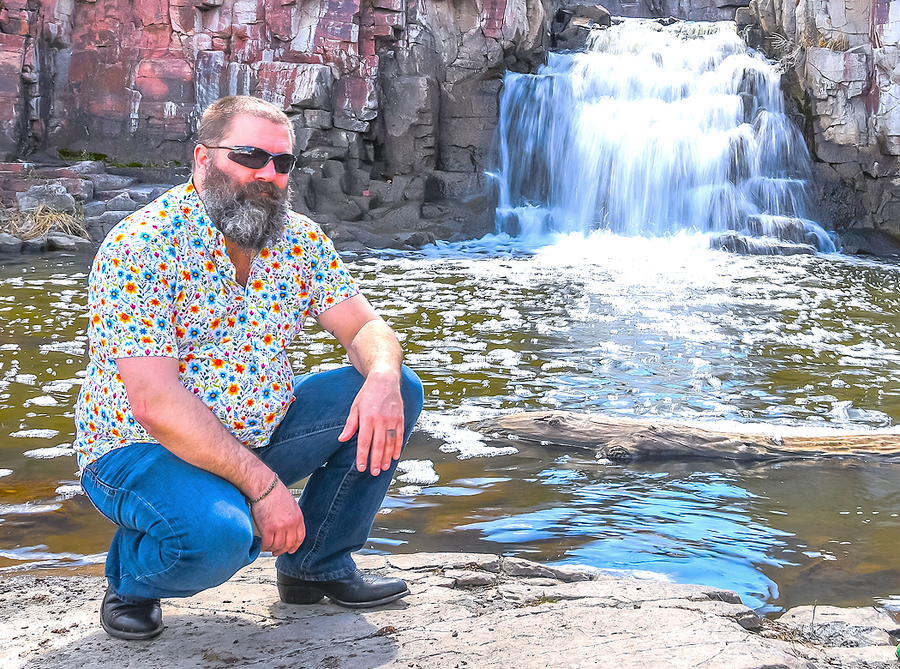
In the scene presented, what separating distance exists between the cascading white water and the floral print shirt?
1449cm

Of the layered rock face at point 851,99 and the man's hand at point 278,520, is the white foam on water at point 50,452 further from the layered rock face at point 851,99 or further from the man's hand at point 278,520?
the layered rock face at point 851,99

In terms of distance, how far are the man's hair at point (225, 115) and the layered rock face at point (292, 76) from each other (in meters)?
14.0

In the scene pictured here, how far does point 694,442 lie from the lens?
14.0 feet

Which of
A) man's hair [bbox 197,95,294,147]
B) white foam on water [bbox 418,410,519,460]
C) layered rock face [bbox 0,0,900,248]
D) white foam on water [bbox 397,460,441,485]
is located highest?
layered rock face [bbox 0,0,900,248]

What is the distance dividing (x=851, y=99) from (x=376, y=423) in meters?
15.9

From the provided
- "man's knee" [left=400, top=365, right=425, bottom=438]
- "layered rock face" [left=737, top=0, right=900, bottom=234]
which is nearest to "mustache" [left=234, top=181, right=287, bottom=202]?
"man's knee" [left=400, top=365, right=425, bottom=438]

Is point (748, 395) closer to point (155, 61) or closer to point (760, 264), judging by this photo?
point (760, 264)

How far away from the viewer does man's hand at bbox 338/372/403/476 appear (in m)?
2.30

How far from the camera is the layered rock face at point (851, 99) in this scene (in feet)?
49.3

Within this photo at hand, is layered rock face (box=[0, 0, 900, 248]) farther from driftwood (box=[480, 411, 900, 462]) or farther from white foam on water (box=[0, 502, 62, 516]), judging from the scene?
white foam on water (box=[0, 502, 62, 516])

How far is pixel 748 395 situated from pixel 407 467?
2652mm

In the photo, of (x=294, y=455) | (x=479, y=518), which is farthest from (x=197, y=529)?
(x=479, y=518)

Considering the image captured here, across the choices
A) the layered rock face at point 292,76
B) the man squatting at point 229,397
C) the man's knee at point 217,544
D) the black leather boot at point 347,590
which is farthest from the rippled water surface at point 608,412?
the layered rock face at point 292,76

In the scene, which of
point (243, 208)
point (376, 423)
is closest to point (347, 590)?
point (376, 423)
